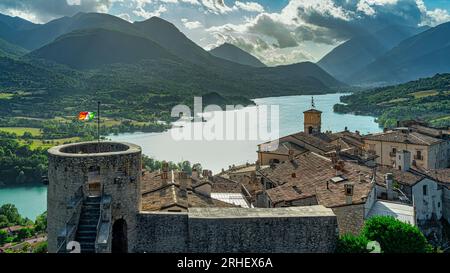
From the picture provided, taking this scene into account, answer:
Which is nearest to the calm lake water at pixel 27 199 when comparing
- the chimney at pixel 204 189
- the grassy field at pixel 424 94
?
the chimney at pixel 204 189

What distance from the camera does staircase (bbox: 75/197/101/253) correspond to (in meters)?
14.3

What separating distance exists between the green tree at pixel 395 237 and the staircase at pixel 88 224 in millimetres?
12262

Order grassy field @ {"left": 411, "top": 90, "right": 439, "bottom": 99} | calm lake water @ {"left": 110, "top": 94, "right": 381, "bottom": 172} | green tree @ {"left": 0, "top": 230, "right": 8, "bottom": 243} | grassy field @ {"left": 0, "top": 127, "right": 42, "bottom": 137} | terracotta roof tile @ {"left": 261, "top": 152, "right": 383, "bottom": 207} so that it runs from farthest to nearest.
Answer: grassy field @ {"left": 411, "top": 90, "right": 439, "bottom": 99}, grassy field @ {"left": 0, "top": 127, "right": 42, "bottom": 137}, calm lake water @ {"left": 110, "top": 94, "right": 381, "bottom": 172}, green tree @ {"left": 0, "top": 230, "right": 8, "bottom": 243}, terracotta roof tile @ {"left": 261, "top": 152, "right": 383, "bottom": 207}

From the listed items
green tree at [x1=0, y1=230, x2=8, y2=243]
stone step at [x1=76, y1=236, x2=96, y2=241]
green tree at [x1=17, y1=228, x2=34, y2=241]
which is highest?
stone step at [x1=76, y1=236, x2=96, y2=241]

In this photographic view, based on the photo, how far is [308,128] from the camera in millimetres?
65938

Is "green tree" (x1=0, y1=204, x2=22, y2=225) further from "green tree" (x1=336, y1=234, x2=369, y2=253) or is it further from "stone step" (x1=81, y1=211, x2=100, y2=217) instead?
"green tree" (x1=336, y1=234, x2=369, y2=253)

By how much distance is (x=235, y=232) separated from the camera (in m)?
16.3

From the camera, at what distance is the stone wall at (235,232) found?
16.2 metres

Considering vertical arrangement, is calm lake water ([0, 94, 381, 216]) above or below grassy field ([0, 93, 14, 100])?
below

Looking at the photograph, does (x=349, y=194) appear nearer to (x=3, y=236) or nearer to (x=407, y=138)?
(x=407, y=138)

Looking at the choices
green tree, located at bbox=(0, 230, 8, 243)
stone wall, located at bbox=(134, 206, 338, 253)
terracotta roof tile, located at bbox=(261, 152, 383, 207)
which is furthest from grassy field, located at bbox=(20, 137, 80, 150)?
stone wall, located at bbox=(134, 206, 338, 253)

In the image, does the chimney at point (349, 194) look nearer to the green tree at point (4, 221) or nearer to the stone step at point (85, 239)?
the stone step at point (85, 239)
